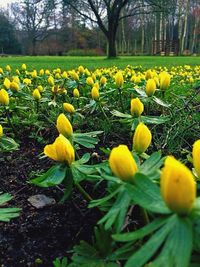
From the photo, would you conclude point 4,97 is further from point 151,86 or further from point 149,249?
point 149,249

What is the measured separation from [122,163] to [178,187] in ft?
0.45

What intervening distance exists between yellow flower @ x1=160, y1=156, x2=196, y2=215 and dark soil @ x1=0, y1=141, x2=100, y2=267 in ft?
1.69

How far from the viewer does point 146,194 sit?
600 millimetres

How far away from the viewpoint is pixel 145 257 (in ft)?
1.69

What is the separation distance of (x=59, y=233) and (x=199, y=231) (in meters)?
0.62

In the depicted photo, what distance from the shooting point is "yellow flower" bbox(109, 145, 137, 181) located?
64 centimetres

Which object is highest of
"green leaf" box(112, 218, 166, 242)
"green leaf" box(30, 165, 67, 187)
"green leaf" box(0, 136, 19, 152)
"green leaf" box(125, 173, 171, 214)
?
"green leaf" box(125, 173, 171, 214)

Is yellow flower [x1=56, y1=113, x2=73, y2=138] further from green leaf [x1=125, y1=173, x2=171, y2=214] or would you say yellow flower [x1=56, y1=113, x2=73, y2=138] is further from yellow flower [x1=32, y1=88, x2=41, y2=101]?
yellow flower [x1=32, y1=88, x2=41, y2=101]

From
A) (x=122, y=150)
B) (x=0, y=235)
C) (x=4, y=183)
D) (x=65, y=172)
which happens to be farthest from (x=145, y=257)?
(x=4, y=183)

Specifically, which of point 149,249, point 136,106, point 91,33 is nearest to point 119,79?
point 136,106

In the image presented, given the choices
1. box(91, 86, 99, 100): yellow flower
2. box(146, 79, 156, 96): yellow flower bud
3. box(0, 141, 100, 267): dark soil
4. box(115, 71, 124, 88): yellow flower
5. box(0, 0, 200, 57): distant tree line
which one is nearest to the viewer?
box(0, 141, 100, 267): dark soil

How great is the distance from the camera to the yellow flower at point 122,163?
0.64 meters

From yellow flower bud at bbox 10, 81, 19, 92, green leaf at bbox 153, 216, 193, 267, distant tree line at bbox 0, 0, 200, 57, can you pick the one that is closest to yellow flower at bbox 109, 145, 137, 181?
green leaf at bbox 153, 216, 193, 267

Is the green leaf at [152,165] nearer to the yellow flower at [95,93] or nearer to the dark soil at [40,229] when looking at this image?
the dark soil at [40,229]
